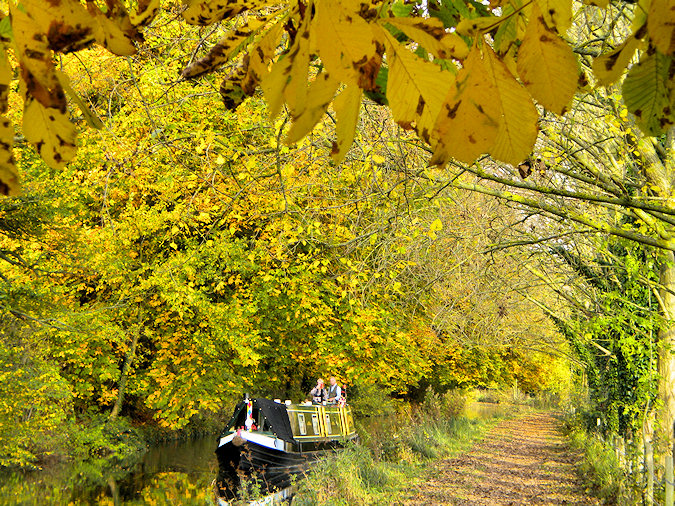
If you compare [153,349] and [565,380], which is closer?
[153,349]

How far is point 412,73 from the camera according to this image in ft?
2.26

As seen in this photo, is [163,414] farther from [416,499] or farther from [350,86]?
[350,86]

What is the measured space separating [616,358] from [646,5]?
39.0 ft

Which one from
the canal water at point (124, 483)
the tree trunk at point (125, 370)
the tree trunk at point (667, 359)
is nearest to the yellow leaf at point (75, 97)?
the tree trunk at point (667, 359)

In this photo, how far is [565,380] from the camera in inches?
1708

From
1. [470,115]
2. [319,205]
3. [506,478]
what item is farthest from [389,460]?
[470,115]

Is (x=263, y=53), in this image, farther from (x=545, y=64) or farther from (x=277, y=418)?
(x=277, y=418)

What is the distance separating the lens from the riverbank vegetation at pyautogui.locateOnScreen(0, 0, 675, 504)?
2.31 feet

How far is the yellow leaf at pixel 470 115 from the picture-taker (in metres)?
0.63

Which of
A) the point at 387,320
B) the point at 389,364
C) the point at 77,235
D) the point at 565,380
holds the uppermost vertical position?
the point at 77,235

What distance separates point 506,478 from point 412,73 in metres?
16.5

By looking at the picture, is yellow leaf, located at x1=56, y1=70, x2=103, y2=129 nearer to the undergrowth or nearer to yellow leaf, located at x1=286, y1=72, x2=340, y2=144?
yellow leaf, located at x1=286, y1=72, x2=340, y2=144

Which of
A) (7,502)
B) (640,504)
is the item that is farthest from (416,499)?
(7,502)

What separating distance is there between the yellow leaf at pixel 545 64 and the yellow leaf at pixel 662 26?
92 mm
